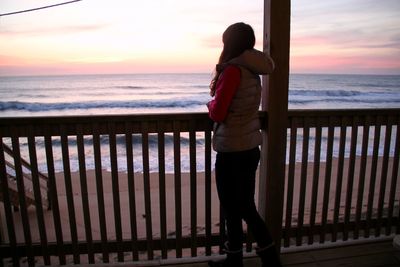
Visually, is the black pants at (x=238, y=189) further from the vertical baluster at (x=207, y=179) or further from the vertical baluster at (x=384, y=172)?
the vertical baluster at (x=384, y=172)

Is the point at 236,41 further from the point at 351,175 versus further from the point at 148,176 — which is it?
the point at 351,175

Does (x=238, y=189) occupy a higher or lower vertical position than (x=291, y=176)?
higher

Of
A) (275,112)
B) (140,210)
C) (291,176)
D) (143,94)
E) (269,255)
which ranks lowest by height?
(143,94)

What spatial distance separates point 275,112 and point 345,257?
48.6 inches

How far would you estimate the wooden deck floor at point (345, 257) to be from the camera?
7.82ft

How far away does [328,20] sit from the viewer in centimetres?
1764

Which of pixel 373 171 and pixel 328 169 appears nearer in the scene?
pixel 328 169

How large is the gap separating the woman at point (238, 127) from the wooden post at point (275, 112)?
0.35 m

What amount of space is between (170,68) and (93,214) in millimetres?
23501

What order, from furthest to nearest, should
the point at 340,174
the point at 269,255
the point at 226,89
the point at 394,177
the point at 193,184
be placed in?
1. the point at 394,177
2. the point at 340,174
3. the point at 193,184
4. the point at 269,255
5. the point at 226,89

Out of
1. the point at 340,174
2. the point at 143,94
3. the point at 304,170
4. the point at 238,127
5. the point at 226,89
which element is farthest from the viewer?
the point at 143,94

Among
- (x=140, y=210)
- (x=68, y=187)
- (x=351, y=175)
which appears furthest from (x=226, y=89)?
(x=140, y=210)

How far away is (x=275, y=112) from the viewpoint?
88.0 inches

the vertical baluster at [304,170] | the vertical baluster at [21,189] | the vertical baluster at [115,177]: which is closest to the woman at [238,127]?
the vertical baluster at [304,170]
